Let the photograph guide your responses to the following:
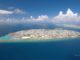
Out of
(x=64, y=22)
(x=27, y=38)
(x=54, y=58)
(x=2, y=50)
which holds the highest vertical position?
(x=64, y=22)

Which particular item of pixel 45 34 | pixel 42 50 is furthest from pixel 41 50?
pixel 45 34

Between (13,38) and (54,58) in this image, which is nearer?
(54,58)

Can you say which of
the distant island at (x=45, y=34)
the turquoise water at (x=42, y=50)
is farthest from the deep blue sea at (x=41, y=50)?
the distant island at (x=45, y=34)

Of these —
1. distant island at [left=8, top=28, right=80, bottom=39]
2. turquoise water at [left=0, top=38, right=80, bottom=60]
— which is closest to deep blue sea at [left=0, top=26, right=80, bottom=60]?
turquoise water at [left=0, top=38, right=80, bottom=60]

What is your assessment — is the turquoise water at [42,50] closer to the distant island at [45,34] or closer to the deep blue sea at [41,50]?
the deep blue sea at [41,50]

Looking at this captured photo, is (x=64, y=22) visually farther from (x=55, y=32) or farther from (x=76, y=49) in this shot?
(x=76, y=49)

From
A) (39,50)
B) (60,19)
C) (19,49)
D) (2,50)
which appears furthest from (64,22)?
(2,50)
